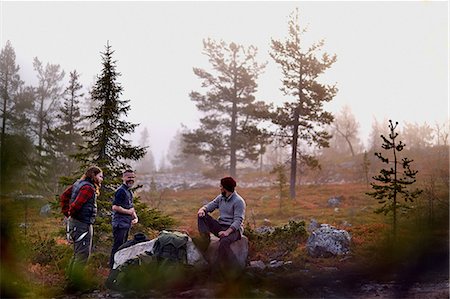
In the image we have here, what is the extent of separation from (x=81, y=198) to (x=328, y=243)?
6918mm

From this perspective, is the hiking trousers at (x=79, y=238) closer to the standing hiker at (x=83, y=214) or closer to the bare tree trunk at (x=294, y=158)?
the standing hiker at (x=83, y=214)

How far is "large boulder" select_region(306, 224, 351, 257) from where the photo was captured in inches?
430

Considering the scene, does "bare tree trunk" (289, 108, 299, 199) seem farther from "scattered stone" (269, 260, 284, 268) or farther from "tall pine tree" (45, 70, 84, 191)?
"scattered stone" (269, 260, 284, 268)

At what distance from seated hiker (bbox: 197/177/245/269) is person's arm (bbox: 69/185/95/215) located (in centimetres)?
246

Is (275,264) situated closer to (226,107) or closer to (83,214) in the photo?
(83,214)

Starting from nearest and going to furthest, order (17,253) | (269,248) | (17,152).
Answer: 1. (17,152)
2. (17,253)
3. (269,248)

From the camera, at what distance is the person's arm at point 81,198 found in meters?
7.68

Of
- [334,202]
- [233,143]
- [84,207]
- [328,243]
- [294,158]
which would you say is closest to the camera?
[84,207]

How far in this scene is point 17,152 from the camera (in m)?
3.74

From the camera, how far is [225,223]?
29.8 ft

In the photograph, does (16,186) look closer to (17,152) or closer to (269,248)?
(17,152)

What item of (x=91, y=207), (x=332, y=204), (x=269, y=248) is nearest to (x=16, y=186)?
(x=91, y=207)

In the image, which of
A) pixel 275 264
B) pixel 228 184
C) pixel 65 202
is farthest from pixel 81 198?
pixel 275 264

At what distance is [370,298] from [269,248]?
459 cm
